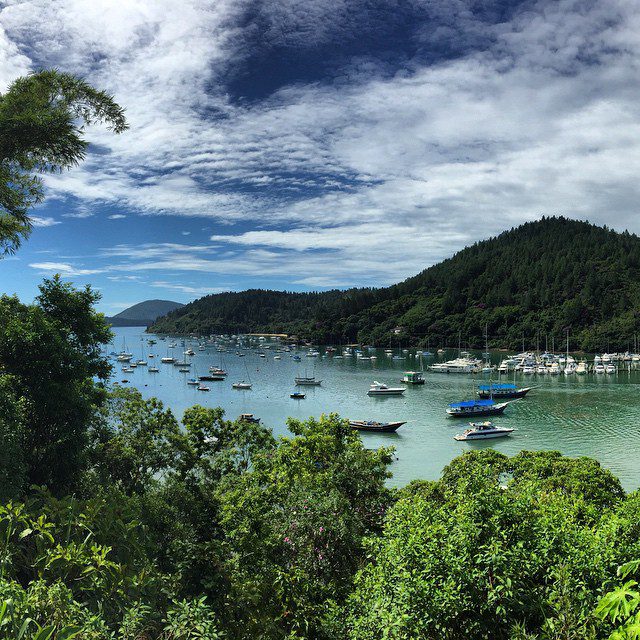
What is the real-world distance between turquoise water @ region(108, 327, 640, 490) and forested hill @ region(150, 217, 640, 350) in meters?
39.0

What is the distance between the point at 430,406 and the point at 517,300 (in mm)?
98470

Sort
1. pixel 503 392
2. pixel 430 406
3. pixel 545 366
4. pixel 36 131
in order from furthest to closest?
pixel 545 366
pixel 503 392
pixel 430 406
pixel 36 131

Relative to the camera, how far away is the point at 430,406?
180 ft

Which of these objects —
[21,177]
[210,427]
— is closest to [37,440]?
[21,177]

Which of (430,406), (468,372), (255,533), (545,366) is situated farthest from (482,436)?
(545,366)

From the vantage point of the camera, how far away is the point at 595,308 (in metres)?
120

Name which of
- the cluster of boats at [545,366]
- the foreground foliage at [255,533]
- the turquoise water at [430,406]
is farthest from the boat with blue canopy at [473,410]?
the cluster of boats at [545,366]

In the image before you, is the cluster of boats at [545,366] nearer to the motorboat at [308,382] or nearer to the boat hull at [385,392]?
the boat hull at [385,392]

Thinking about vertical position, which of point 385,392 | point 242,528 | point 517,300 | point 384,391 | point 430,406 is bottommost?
point 430,406

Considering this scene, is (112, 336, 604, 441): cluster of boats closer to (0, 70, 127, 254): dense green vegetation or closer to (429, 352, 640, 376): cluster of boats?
(429, 352, 640, 376): cluster of boats

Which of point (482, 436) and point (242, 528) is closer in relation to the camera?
point (242, 528)

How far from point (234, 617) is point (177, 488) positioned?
4.34 m

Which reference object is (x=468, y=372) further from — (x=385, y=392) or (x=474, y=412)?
(x=474, y=412)

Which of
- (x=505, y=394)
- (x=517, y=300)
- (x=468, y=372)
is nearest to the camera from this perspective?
(x=505, y=394)
